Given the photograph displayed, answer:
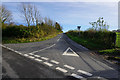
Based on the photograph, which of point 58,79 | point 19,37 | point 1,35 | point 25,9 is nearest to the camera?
point 58,79

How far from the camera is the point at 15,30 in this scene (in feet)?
Answer: 55.3

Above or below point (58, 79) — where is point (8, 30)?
above

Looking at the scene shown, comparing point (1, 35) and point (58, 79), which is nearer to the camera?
point (58, 79)

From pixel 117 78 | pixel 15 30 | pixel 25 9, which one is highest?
pixel 25 9

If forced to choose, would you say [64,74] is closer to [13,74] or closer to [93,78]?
[93,78]

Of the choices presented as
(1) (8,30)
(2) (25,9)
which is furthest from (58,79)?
(2) (25,9)

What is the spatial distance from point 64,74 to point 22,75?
172 cm

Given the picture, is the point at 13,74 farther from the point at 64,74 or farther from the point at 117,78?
the point at 117,78

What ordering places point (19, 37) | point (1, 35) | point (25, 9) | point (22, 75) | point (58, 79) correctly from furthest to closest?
1. point (25, 9)
2. point (1, 35)
3. point (19, 37)
4. point (22, 75)
5. point (58, 79)

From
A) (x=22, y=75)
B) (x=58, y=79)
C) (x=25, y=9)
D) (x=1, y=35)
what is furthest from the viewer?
(x=25, y=9)

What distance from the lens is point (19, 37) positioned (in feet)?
53.8

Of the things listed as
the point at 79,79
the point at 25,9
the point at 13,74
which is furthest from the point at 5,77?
the point at 25,9

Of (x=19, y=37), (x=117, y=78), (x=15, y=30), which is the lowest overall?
(x=117, y=78)

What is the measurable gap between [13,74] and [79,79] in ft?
8.82
